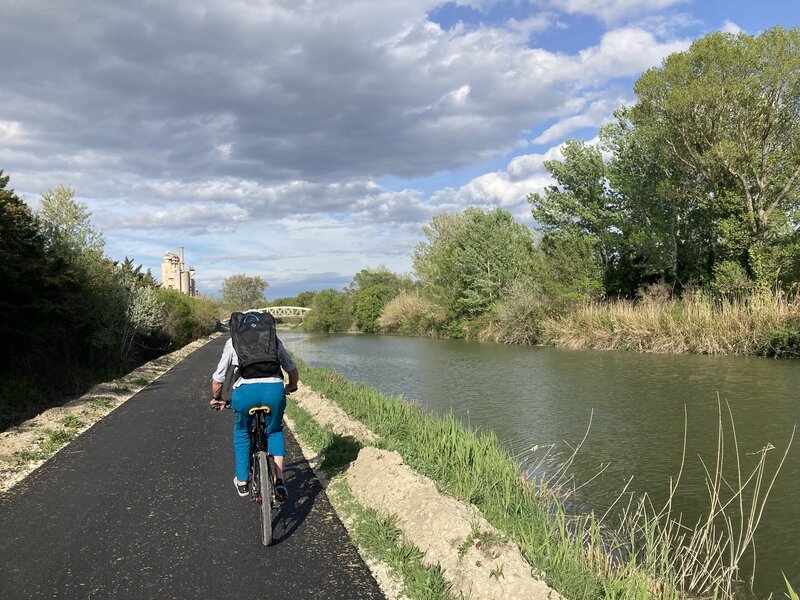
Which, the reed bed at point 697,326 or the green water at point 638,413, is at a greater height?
the reed bed at point 697,326

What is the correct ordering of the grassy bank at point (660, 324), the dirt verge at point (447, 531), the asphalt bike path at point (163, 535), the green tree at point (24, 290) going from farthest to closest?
the grassy bank at point (660, 324) → the green tree at point (24, 290) → the asphalt bike path at point (163, 535) → the dirt verge at point (447, 531)

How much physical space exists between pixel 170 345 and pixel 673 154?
96.4 ft

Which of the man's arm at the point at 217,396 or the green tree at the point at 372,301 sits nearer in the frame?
the man's arm at the point at 217,396

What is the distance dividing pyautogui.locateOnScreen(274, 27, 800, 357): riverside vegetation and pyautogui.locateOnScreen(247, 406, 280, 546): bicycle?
2419cm

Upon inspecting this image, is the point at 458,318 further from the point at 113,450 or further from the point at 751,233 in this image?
the point at 113,450

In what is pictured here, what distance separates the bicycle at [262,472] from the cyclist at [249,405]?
0.15 ft

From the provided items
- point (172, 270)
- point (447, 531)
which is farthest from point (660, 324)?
point (172, 270)

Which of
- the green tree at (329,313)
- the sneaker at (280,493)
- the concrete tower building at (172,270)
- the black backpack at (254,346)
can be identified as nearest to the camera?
the black backpack at (254,346)

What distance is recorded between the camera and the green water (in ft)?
24.3

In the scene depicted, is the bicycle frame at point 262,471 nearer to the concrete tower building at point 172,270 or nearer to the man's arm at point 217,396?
the man's arm at point 217,396

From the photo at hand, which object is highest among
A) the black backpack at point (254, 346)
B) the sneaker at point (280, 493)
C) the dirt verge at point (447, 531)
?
the black backpack at point (254, 346)

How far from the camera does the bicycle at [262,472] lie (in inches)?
185

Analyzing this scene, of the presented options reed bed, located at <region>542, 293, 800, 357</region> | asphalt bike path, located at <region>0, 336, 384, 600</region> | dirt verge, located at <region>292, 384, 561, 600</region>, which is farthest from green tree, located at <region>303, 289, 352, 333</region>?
dirt verge, located at <region>292, 384, 561, 600</region>

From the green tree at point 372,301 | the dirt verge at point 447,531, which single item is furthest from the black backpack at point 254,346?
the green tree at point 372,301
